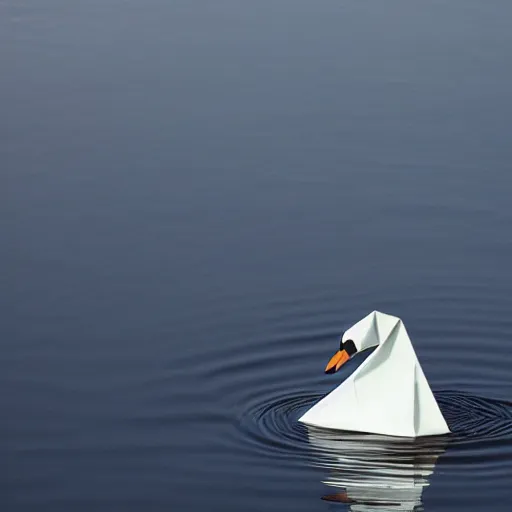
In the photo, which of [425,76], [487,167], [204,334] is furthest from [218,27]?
[204,334]

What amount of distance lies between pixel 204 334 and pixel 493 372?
9.75ft

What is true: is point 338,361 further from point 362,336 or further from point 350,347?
point 362,336

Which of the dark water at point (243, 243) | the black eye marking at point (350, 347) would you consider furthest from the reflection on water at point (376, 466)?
the black eye marking at point (350, 347)

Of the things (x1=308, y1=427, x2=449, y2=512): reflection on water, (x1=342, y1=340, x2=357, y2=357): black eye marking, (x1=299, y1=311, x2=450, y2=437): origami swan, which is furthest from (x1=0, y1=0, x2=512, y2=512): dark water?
(x1=342, y1=340, x2=357, y2=357): black eye marking

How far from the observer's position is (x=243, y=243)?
1853 cm

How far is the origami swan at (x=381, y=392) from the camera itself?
13.3 meters

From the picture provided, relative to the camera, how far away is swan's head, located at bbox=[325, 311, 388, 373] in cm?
1334

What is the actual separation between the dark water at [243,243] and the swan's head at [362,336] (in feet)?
2.21

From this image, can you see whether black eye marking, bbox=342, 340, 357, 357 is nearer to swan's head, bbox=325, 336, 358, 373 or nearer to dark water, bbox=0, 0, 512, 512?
swan's head, bbox=325, 336, 358, 373

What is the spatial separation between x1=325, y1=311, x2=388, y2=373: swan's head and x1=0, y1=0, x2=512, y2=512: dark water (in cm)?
67

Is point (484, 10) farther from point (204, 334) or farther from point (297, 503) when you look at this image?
point (297, 503)

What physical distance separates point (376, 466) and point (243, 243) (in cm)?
603

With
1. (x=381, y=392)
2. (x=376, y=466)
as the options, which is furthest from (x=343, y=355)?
(x=376, y=466)

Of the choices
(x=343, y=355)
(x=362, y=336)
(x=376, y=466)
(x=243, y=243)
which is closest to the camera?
(x=376, y=466)
